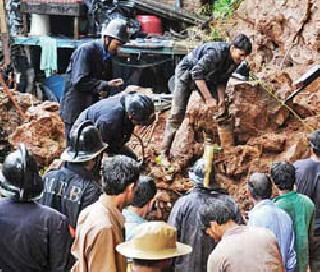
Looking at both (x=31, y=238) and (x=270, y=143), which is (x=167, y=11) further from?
(x=31, y=238)

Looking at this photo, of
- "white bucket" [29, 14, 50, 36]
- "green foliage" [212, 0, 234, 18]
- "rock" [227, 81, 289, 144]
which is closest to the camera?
"rock" [227, 81, 289, 144]

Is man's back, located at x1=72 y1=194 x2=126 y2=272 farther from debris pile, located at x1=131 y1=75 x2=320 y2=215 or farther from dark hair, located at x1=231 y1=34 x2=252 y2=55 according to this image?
debris pile, located at x1=131 y1=75 x2=320 y2=215

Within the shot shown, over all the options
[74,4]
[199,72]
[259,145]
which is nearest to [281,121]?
[259,145]

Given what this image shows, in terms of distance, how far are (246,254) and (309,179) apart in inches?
92.9

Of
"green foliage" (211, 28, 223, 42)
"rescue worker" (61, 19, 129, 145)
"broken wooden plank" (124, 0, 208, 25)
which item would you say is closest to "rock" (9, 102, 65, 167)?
"rescue worker" (61, 19, 129, 145)

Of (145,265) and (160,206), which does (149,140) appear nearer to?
(160,206)

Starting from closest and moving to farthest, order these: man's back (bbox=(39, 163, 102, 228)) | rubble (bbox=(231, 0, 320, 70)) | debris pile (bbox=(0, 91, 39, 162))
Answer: man's back (bbox=(39, 163, 102, 228))
rubble (bbox=(231, 0, 320, 70))
debris pile (bbox=(0, 91, 39, 162))

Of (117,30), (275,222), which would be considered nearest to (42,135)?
(117,30)

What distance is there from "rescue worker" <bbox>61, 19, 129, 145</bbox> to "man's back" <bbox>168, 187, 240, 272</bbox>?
2.28m

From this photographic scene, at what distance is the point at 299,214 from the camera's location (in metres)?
5.98

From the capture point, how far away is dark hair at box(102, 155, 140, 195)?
15.6 ft

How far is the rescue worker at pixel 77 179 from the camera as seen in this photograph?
5.47 metres

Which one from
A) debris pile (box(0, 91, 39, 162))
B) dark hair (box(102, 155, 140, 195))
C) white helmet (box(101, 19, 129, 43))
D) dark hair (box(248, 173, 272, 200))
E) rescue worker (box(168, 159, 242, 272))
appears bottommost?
debris pile (box(0, 91, 39, 162))

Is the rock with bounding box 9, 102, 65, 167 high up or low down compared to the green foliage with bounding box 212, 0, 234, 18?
down
